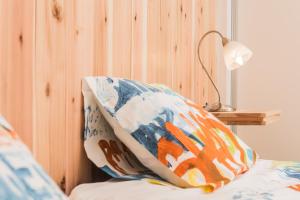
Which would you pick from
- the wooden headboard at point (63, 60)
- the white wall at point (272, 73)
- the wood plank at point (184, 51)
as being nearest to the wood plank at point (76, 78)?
the wooden headboard at point (63, 60)

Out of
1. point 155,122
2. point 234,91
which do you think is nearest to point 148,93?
point 155,122

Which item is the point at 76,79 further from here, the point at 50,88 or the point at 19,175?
the point at 19,175

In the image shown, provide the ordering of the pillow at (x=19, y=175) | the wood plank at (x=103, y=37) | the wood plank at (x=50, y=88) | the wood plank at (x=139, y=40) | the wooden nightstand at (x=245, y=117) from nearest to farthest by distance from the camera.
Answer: the pillow at (x=19, y=175) → the wood plank at (x=50, y=88) → the wood plank at (x=103, y=37) → the wood plank at (x=139, y=40) → the wooden nightstand at (x=245, y=117)

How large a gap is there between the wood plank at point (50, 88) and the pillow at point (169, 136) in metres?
0.12

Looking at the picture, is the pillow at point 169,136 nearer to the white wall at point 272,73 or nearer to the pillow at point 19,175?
the pillow at point 19,175

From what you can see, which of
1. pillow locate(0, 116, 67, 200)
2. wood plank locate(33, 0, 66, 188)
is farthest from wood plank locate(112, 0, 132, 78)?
pillow locate(0, 116, 67, 200)

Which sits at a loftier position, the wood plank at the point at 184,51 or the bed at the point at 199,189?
the wood plank at the point at 184,51

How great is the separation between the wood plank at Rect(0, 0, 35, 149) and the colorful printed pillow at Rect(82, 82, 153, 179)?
0.21m

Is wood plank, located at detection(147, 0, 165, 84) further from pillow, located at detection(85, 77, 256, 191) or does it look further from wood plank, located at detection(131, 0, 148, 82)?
pillow, located at detection(85, 77, 256, 191)

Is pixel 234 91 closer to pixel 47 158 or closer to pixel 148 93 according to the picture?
pixel 148 93

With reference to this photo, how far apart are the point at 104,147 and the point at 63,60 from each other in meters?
0.27

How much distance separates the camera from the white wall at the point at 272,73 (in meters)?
2.84

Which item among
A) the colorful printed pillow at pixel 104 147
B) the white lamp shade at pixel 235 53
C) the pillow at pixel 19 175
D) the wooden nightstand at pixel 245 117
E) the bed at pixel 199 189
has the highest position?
the white lamp shade at pixel 235 53

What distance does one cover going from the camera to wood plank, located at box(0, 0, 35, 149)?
849 millimetres
